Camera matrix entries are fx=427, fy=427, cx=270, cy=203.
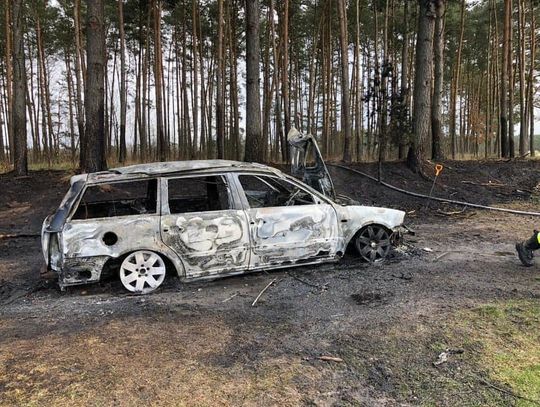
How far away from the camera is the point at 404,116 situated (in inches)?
506

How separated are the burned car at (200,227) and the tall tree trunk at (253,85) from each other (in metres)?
6.58

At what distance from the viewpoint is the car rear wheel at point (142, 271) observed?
507 centimetres

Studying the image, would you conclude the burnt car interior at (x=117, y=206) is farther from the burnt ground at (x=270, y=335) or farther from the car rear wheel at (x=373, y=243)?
the car rear wheel at (x=373, y=243)

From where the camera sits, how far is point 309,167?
7254 millimetres

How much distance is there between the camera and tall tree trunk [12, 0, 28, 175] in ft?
→ 41.8

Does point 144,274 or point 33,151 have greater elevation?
point 33,151

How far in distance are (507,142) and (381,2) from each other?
829cm

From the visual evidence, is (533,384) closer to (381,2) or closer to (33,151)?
(381,2)

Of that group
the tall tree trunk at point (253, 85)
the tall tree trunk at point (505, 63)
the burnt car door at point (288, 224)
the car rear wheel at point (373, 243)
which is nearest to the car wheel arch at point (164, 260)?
the burnt car door at point (288, 224)

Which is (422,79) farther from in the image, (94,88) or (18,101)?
(18,101)

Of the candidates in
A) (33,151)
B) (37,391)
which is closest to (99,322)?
(37,391)

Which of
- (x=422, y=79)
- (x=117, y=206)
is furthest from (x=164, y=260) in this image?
(x=422, y=79)

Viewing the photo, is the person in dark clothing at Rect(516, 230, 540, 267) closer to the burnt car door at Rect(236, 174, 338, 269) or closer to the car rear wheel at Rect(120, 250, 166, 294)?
the burnt car door at Rect(236, 174, 338, 269)

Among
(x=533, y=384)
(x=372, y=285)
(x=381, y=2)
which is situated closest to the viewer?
(x=533, y=384)
